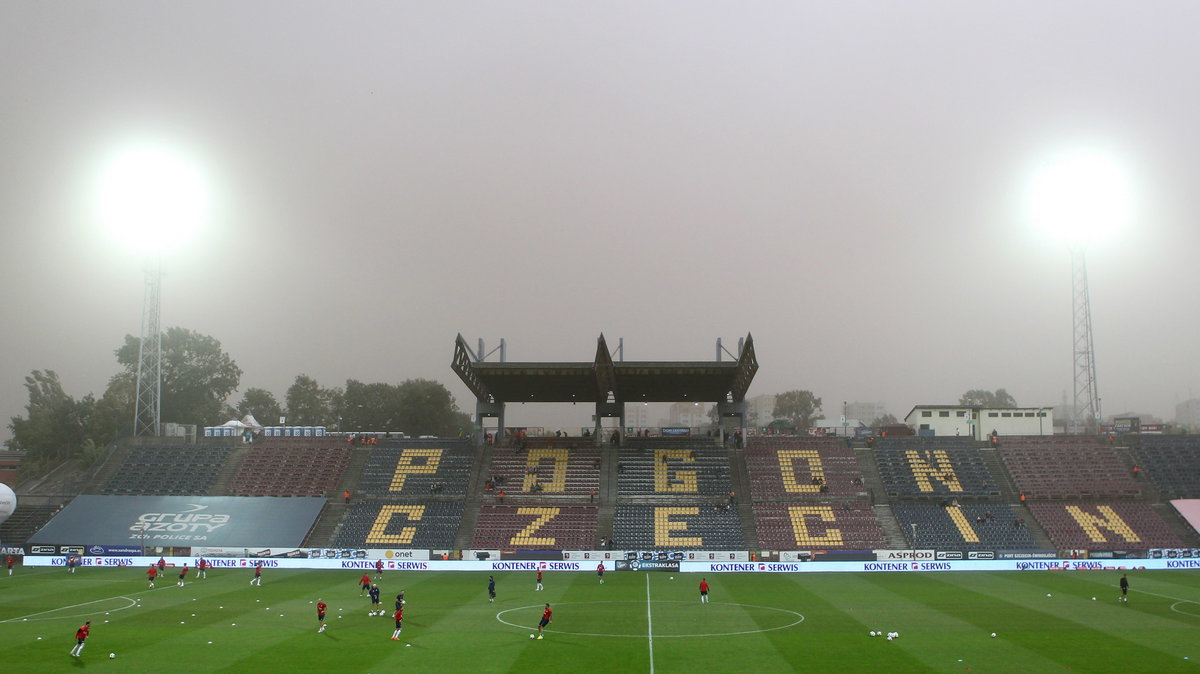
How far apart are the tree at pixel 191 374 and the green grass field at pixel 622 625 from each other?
70.8 m

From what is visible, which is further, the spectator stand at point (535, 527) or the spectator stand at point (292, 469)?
the spectator stand at point (292, 469)

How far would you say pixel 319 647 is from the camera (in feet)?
102

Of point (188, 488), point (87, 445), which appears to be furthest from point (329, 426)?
point (188, 488)

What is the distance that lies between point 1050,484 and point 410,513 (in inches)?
2153

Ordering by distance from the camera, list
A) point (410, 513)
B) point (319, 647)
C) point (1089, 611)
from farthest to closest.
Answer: point (410, 513), point (1089, 611), point (319, 647)

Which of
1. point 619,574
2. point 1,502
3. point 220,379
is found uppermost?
point 220,379

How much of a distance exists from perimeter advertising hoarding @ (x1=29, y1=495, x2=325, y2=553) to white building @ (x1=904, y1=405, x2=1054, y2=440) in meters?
59.5

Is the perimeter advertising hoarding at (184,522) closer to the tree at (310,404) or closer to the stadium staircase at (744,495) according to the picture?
the stadium staircase at (744,495)

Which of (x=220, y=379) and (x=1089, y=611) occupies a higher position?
(x=220, y=379)

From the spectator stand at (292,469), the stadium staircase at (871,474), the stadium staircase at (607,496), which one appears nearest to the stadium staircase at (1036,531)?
the stadium staircase at (871,474)

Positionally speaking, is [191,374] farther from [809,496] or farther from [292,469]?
[809,496]

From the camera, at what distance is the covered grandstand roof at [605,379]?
2689 inches

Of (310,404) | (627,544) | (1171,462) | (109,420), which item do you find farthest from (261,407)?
(1171,462)

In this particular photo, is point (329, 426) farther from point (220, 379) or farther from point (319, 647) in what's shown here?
point (319, 647)
